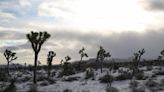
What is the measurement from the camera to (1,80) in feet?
164

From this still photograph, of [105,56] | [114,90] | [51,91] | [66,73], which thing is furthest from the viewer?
[105,56]

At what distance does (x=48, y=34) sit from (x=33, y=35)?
166 cm

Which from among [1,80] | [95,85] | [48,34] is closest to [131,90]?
[95,85]

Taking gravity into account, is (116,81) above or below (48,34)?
below

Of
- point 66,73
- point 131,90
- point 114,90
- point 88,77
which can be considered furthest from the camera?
point 66,73

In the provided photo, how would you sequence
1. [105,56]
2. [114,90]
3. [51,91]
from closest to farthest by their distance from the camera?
[114,90], [51,91], [105,56]

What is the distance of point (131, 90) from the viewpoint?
27266mm

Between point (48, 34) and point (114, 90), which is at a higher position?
point (48, 34)

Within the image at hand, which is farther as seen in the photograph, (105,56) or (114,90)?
(105,56)

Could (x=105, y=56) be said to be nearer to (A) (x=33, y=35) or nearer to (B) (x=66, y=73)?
(B) (x=66, y=73)

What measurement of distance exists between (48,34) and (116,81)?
9.18m

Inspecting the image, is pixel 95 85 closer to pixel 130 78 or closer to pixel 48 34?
pixel 130 78

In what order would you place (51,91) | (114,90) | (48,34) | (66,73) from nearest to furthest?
(114,90), (51,91), (48,34), (66,73)

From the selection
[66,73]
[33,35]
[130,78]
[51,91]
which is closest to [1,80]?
[66,73]
